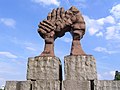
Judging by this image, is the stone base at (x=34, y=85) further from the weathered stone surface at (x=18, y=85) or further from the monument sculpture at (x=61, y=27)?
the monument sculpture at (x=61, y=27)

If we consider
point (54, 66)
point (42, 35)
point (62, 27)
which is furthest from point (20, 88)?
point (62, 27)

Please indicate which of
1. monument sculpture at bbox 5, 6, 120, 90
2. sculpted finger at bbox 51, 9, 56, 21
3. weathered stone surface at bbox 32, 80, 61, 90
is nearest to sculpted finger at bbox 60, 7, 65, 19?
monument sculpture at bbox 5, 6, 120, 90

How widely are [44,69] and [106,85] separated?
5.15ft

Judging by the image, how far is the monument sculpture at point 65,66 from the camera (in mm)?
5906

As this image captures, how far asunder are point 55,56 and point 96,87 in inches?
52.2

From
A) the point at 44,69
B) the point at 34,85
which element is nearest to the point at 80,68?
the point at 44,69

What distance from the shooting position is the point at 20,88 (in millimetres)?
6188

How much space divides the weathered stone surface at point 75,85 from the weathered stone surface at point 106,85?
0.70 ft

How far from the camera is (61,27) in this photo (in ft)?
21.6

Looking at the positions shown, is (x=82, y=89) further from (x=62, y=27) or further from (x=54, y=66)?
(x=62, y=27)

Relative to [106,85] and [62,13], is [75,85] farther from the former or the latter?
[62,13]

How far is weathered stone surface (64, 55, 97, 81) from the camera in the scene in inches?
235

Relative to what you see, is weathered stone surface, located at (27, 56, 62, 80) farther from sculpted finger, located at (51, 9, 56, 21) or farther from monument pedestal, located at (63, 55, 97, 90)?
sculpted finger, located at (51, 9, 56, 21)

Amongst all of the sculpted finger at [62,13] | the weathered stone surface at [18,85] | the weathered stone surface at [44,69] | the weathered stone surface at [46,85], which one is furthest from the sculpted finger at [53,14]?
the weathered stone surface at [18,85]
